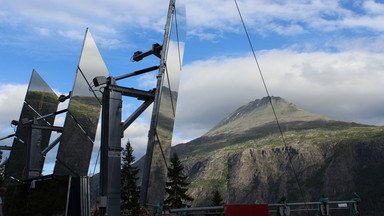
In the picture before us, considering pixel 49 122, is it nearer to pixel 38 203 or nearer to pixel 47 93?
pixel 47 93

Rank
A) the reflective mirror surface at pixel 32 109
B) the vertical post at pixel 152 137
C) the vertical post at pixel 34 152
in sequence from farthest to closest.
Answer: the reflective mirror surface at pixel 32 109 < the vertical post at pixel 34 152 < the vertical post at pixel 152 137

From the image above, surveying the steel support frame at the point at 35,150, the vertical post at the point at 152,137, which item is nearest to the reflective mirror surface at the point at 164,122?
the vertical post at the point at 152,137

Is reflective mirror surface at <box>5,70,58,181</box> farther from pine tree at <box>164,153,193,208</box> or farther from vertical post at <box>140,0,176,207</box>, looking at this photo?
pine tree at <box>164,153,193,208</box>

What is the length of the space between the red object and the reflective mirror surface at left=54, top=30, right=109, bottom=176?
20.4 ft

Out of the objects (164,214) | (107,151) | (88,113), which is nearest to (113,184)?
(107,151)

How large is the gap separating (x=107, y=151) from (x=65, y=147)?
3.61 m

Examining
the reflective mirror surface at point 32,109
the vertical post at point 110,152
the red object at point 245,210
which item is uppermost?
the reflective mirror surface at point 32,109

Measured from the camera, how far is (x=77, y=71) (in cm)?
1430

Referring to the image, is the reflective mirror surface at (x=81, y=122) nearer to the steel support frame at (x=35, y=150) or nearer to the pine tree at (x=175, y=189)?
the steel support frame at (x=35, y=150)

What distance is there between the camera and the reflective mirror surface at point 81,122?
1424 cm

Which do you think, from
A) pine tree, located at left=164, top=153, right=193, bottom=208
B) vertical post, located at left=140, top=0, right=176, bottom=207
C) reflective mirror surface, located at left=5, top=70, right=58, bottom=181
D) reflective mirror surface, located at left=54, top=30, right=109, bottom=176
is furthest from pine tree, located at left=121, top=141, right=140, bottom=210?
vertical post, located at left=140, top=0, right=176, bottom=207

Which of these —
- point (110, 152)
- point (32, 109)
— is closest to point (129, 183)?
point (32, 109)

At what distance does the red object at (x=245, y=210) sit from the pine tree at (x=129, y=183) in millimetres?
56790

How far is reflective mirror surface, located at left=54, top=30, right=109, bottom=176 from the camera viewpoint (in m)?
14.2
